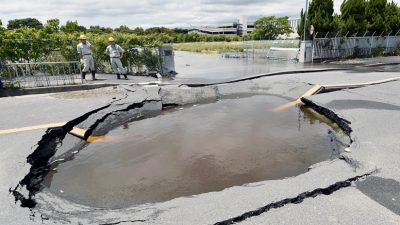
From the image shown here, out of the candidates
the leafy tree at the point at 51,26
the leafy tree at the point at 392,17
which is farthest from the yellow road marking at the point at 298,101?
the leafy tree at the point at 392,17

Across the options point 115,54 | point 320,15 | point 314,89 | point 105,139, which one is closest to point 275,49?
point 320,15

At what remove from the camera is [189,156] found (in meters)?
5.43

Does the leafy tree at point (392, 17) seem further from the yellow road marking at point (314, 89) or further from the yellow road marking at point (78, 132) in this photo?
the yellow road marking at point (78, 132)

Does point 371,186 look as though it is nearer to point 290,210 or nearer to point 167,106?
point 290,210

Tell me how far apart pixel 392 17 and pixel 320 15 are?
7.50m

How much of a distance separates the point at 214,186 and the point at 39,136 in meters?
3.81

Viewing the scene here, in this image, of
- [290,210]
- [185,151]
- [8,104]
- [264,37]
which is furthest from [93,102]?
[264,37]

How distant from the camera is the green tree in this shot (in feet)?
59.1

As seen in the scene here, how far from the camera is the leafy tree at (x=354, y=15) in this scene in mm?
19438

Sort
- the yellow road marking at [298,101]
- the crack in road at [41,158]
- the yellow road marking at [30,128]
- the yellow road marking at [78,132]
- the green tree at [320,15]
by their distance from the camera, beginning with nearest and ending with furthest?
the crack in road at [41,158]
the yellow road marking at [30,128]
the yellow road marking at [78,132]
the yellow road marking at [298,101]
the green tree at [320,15]

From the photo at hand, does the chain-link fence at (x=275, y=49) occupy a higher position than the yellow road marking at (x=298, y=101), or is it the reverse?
the chain-link fence at (x=275, y=49)

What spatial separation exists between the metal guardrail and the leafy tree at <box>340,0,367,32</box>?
1796 cm

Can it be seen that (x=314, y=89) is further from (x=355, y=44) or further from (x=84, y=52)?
(x=355, y=44)

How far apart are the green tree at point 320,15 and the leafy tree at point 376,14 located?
4319mm
